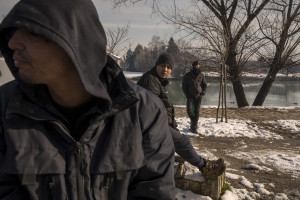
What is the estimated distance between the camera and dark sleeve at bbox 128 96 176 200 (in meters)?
1.44

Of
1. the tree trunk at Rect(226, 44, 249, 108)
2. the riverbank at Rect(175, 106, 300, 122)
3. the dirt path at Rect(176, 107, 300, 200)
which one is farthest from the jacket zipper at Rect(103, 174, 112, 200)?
the tree trunk at Rect(226, 44, 249, 108)

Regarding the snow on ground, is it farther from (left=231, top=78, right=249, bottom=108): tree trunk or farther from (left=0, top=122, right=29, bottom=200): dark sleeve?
(left=0, top=122, right=29, bottom=200): dark sleeve

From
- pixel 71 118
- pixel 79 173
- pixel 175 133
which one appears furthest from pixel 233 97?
pixel 79 173

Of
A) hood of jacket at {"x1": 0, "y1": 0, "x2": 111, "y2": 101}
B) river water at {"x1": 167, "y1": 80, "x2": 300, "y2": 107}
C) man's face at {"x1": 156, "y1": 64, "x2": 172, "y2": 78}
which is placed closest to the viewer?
hood of jacket at {"x1": 0, "y1": 0, "x2": 111, "y2": 101}

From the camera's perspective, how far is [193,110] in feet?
26.5

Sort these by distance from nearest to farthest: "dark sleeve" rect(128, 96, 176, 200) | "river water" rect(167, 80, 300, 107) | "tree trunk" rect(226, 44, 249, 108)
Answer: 1. "dark sleeve" rect(128, 96, 176, 200)
2. "tree trunk" rect(226, 44, 249, 108)
3. "river water" rect(167, 80, 300, 107)

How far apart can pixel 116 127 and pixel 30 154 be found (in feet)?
1.38

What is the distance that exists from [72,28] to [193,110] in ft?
23.5

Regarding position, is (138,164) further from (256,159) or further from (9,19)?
(256,159)

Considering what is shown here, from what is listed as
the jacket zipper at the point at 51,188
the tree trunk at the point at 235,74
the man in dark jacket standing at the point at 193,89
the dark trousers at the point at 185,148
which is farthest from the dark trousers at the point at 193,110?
the jacket zipper at the point at 51,188

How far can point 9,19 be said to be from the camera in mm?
1137

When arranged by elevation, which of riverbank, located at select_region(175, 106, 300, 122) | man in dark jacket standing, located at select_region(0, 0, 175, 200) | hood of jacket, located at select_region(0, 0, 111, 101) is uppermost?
hood of jacket, located at select_region(0, 0, 111, 101)

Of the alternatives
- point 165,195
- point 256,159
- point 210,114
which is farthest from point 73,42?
point 210,114

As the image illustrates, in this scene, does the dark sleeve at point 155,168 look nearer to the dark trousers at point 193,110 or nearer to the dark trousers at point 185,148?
the dark trousers at point 185,148
